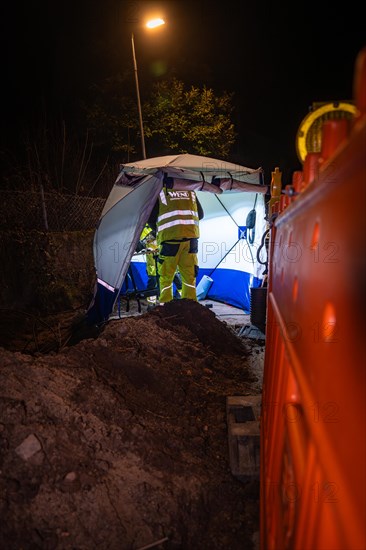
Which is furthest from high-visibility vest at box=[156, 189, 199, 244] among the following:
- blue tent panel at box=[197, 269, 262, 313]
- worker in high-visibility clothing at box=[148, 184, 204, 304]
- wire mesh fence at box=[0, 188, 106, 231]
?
wire mesh fence at box=[0, 188, 106, 231]

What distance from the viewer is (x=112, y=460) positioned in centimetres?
245

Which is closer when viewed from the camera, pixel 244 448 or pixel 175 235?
pixel 244 448

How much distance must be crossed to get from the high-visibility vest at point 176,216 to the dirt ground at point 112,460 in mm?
2822

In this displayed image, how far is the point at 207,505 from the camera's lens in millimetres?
2389

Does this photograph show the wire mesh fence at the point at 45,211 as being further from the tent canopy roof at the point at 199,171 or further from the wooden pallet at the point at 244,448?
the wooden pallet at the point at 244,448

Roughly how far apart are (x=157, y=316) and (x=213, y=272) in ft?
11.6

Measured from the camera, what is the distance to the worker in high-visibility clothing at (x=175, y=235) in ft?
20.2

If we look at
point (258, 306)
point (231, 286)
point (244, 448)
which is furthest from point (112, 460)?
point (231, 286)

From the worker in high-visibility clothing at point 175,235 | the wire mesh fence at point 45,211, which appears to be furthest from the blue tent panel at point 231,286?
the wire mesh fence at point 45,211

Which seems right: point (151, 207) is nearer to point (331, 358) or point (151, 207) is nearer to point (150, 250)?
point (150, 250)

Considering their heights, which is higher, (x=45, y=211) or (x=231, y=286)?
(x=45, y=211)

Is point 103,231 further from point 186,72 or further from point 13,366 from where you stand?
point 186,72

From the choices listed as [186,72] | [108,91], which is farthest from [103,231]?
[186,72]

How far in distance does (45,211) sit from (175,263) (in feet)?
11.4
